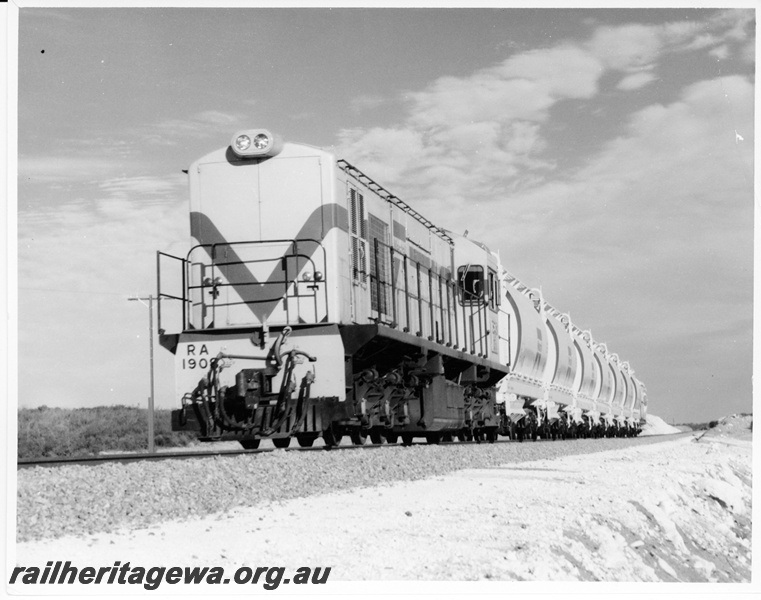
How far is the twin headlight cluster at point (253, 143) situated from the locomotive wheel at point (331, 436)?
365 cm

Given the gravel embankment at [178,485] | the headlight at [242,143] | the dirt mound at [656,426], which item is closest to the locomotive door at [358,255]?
the headlight at [242,143]

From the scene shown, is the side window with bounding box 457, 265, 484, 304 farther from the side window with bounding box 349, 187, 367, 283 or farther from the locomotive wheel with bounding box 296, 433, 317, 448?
the locomotive wheel with bounding box 296, 433, 317, 448

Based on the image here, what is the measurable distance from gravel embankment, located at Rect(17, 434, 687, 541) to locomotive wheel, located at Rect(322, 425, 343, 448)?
46.7 inches

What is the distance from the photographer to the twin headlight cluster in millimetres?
11930

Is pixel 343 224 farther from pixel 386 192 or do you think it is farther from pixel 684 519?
pixel 684 519

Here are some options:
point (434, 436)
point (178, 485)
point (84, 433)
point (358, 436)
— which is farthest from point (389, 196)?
point (84, 433)

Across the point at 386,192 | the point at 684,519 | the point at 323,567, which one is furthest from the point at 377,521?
the point at 386,192

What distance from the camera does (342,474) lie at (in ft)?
30.3

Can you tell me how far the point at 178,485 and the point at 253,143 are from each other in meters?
5.56

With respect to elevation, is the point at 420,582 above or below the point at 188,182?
below

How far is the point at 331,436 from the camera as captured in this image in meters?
12.4

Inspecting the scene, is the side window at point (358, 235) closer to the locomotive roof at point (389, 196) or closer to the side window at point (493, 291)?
the locomotive roof at point (389, 196)

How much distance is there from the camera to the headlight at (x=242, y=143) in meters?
11.9

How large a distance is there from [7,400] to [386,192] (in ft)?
29.5
